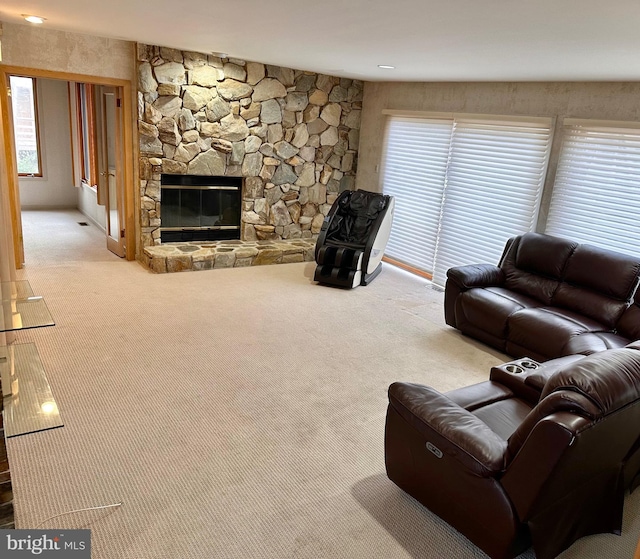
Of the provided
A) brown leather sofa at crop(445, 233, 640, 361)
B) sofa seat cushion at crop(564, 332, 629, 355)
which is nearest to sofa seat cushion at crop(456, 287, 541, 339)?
brown leather sofa at crop(445, 233, 640, 361)

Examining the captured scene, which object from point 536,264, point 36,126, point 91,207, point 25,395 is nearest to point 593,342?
point 536,264

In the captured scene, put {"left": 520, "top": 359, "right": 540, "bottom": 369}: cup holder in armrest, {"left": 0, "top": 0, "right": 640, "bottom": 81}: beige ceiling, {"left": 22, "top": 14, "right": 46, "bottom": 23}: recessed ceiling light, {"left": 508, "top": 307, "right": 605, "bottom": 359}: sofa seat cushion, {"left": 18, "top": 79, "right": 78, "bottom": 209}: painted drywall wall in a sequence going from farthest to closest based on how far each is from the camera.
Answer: {"left": 18, "top": 79, "right": 78, "bottom": 209}: painted drywall wall, {"left": 22, "top": 14, "right": 46, "bottom": 23}: recessed ceiling light, {"left": 508, "top": 307, "right": 605, "bottom": 359}: sofa seat cushion, {"left": 520, "top": 359, "right": 540, "bottom": 369}: cup holder in armrest, {"left": 0, "top": 0, "right": 640, "bottom": 81}: beige ceiling

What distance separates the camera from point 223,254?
604 cm

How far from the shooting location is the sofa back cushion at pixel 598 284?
3.93 meters

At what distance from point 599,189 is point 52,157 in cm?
813

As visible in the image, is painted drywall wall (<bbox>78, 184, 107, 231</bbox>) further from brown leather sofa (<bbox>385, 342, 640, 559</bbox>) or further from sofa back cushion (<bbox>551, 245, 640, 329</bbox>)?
brown leather sofa (<bbox>385, 342, 640, 559</bbox>)

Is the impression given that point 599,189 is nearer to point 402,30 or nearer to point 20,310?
point 402,30

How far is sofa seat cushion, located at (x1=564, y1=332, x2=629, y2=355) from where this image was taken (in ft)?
11.4

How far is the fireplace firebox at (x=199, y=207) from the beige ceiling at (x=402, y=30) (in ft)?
5.17

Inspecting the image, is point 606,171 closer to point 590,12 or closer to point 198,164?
point 590,12

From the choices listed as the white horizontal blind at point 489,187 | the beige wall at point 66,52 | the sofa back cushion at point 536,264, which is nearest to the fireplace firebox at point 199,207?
the beige wall at point 66,52

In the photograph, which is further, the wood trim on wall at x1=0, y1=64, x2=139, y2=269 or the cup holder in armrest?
the wood trim on wall at x1=0, y1=64, x2=139, y2=269

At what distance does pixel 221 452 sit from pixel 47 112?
25.5 feet

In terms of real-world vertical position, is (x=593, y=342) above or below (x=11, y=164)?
below
